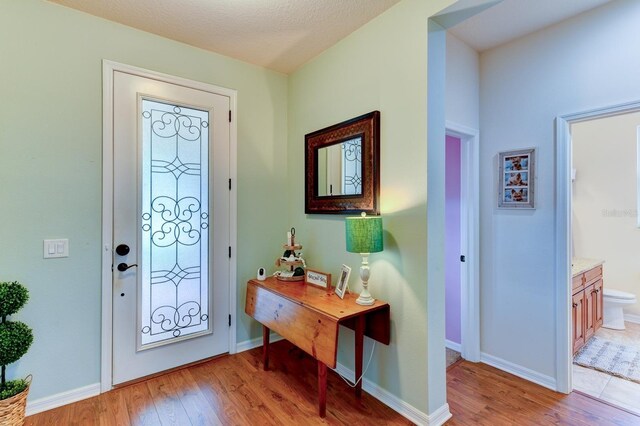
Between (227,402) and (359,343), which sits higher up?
(359,343)

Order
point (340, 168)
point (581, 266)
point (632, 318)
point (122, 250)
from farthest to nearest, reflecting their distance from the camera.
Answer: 1. point (632, 318)
2. point (581, 266)
3. point (340, 168)
4. point (122, 250)

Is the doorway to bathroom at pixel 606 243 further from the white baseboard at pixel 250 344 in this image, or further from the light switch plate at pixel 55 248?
the light switch plate at pixel 55 248

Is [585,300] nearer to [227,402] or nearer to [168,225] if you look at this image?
[227,402]

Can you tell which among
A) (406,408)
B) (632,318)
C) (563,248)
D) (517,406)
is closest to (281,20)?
(563,248)

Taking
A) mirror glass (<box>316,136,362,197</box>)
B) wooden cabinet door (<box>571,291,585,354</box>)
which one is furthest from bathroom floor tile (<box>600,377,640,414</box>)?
mirror glass (<box>316,136,362,197</box>)

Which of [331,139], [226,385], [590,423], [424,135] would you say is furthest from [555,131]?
[226,385]

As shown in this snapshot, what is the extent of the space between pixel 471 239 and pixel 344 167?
132 centimetres

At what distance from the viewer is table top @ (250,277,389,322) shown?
1.86 metres

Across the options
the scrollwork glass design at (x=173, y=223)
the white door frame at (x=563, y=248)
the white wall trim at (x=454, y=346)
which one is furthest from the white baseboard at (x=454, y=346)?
the scrollwork glass design at (x=173, y=223)

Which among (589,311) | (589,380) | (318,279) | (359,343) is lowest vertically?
(589,380)

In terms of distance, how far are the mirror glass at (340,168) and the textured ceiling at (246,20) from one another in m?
0.84

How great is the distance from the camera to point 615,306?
3.43 meters

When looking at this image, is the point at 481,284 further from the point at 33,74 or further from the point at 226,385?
the point at 33,74

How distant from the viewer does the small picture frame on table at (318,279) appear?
2.33 m
